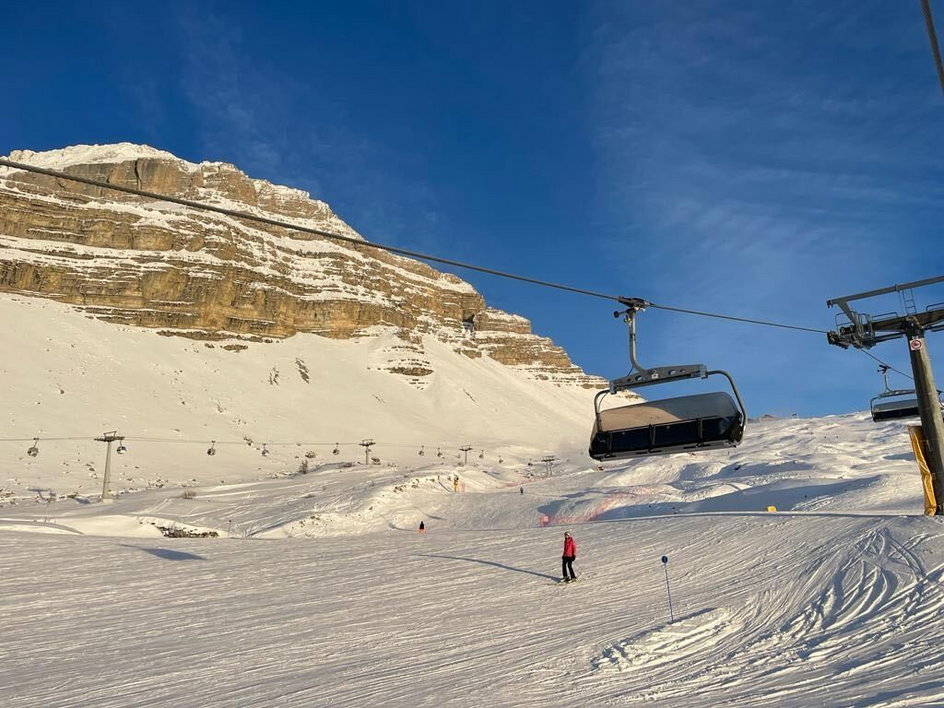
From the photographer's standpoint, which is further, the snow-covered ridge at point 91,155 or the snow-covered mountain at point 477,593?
the snow-covered ridge at point 91,155

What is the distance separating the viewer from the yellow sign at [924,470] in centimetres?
1672

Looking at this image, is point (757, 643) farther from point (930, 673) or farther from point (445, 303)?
point (445, 303)

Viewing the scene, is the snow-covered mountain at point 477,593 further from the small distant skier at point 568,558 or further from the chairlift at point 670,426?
the chairlift at point 670,426

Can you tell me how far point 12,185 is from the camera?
11056cm

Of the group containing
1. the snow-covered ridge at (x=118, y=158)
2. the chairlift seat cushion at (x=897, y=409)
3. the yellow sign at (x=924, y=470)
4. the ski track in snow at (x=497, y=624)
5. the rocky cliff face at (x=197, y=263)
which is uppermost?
the snow-covered ridge at (x=118, y=158)

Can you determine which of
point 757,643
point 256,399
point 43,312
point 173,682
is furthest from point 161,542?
point 43,312

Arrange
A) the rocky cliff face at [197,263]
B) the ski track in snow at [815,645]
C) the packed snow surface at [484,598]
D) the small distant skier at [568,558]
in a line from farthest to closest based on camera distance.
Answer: the rocky cliff face at [197,263]
the small distant skier at [568,558]
the packed snow surface at [484,598]
the ski track in snow at [815,645]

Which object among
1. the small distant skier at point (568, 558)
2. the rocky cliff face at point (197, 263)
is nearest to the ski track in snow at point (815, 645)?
the small distant skier at point (568, 558)

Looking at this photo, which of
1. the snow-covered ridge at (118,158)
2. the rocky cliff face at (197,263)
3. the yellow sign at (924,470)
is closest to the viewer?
the yellow sign at (924,470)

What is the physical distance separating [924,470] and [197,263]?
116171mm

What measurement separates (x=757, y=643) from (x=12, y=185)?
456 feet

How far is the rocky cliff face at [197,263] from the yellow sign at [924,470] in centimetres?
9712

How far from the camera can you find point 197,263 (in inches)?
4412

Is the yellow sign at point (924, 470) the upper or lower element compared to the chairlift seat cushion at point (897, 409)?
lower
